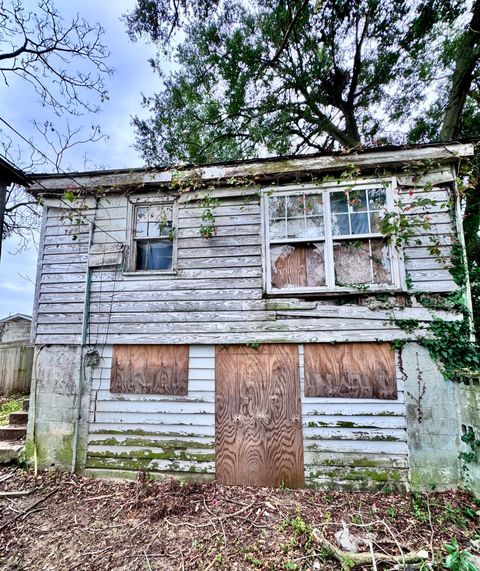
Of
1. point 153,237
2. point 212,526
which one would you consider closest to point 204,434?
point 212,526

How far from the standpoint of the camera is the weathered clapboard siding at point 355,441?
3785 millimetres

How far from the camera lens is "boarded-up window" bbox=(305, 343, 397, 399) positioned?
12.9ft

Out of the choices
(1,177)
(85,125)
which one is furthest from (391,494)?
(85,125)

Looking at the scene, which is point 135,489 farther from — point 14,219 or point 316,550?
point 14,219

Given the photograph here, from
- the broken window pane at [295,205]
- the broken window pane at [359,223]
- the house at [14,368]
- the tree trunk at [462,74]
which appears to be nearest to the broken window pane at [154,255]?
the broken window pane at [295,205]

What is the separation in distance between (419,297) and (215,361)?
2.99 meters

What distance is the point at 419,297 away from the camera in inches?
154

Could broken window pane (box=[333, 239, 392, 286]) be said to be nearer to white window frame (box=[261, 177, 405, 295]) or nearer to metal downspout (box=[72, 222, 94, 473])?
white window frame (box=[261, 177, 405, 295])

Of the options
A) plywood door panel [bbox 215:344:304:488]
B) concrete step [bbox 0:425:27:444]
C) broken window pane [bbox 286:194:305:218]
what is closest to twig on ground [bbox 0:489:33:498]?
concrete step [bbox 0:425:27:444]

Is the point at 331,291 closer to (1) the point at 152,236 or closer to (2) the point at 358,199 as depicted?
(2) the point at 358,199

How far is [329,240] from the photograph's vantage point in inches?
167

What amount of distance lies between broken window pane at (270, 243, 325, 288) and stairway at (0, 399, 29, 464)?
15.8ft

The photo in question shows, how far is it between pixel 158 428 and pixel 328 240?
3752 mm

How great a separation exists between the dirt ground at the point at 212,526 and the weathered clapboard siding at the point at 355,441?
222 mm
